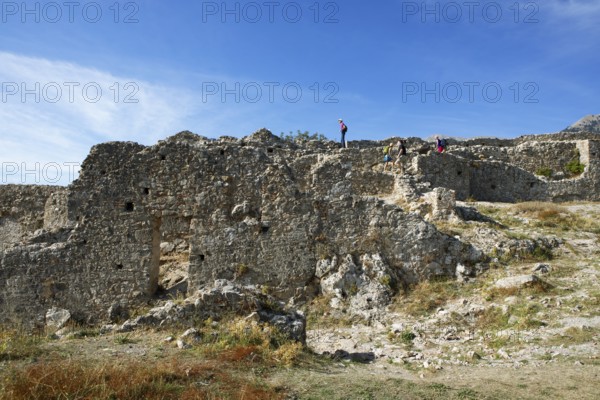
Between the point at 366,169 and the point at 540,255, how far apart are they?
8549 mm

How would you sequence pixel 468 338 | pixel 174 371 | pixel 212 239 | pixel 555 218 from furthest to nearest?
1. pixel 555 218
2. pixel 212 239
3. pixel 468 338
4. pixel 174 371

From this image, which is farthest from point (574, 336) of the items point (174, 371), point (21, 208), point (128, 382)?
point (21, 208)

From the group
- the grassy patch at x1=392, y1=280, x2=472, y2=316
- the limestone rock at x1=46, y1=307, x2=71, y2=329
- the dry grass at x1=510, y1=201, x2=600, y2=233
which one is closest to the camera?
the grassy patch at x1=392, y1=280, x2=472, y2=316

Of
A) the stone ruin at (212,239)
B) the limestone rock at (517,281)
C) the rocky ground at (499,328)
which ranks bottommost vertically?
the rocky ground at (499,328)

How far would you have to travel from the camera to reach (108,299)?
37.4 feet

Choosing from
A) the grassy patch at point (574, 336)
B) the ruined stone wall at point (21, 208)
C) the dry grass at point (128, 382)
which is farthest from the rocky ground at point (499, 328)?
the ruined stone wall at point (21, 208)

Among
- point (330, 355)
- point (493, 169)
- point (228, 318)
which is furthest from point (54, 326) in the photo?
point (493, 169)

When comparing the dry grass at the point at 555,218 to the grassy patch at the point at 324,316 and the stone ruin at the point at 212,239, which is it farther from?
the grassy patch at the point at 324,316

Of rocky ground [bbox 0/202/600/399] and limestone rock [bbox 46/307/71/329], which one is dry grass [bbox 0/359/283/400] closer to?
rocky ground [bbox 0/202/600/399]

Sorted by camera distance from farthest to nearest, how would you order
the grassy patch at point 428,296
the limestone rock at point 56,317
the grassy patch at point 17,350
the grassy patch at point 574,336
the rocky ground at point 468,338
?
1. the limestone rock at point 56,317
2. the grassy patch at point 428,296
3. the grassy patch at point 574,336
4. the grassy patch at point 17,350
5. the rocky ground at point 468,338

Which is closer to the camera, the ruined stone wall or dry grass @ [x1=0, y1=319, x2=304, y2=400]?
dry grass @ [x1=0, y1=319, x2=304, y2=400]

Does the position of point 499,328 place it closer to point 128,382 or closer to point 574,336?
point 574,336

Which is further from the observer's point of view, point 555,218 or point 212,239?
point 555,218

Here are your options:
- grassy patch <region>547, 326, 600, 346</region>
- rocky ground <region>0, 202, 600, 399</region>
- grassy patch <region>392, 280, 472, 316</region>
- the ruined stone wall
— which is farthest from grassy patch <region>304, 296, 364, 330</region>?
the ruined stone wall
